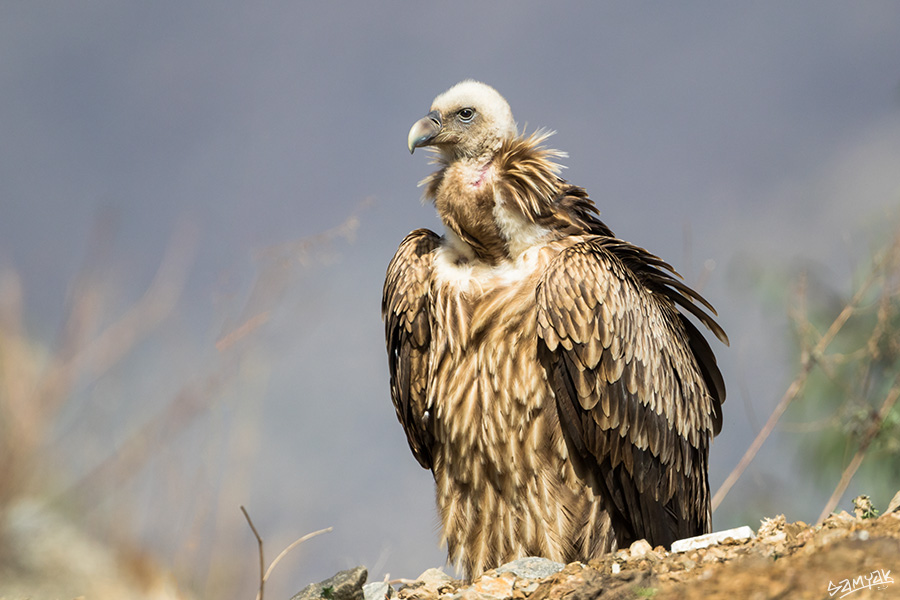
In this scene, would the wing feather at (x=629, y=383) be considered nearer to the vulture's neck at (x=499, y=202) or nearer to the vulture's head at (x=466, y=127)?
the vulture's neck at (x=499, y=202)

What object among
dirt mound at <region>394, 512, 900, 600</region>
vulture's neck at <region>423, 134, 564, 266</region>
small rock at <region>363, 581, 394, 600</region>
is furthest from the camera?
vulture's neck at <region>423, 134, 564, 266</region>

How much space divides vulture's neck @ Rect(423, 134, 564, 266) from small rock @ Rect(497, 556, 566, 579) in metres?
1.97

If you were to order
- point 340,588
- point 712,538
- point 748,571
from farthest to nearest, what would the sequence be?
point 340,588
point 712,538
point 748,571

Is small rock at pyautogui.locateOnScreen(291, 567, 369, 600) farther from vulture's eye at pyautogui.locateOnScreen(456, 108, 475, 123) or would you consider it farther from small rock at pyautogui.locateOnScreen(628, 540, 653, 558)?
vulture's eye at pyautogui.locateOnScreen(456, 108, 475, 123)

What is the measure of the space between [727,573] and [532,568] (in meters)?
1.62

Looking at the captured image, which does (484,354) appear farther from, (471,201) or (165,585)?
(165,585)

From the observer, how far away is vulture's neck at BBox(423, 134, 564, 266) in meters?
5.66

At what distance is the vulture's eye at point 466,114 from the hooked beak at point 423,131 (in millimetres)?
148

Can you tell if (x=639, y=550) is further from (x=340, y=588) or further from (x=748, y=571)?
(x=340, y=588)

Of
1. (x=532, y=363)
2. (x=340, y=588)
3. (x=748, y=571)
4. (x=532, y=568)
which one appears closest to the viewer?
(x=748, y=571)

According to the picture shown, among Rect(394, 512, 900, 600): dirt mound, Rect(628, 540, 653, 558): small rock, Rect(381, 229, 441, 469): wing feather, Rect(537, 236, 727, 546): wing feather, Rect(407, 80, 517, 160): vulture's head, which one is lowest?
Rect(394, 512, 900, 600): dirt mound

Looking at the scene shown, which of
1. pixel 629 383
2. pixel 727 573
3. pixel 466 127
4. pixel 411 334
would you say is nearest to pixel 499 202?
pixel 466 127

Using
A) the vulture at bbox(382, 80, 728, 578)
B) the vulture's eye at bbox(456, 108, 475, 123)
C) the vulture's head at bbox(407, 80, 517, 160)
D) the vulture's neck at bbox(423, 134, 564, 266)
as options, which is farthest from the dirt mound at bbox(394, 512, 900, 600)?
the vulture's eye at bbox(456, 108, 475, 123)

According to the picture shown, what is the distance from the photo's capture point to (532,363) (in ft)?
17.7
